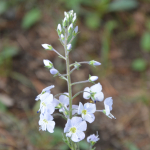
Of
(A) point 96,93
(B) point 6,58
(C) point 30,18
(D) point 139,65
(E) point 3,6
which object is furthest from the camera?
(E) point 3,6

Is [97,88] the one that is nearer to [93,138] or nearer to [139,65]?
[93,138]

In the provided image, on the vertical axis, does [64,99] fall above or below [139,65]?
below

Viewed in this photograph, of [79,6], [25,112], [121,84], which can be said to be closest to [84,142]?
[25,112]

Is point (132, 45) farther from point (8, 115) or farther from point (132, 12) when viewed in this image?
point (8, 115)

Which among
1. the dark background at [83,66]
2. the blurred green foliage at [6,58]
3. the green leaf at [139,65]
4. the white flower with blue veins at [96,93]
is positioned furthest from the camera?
the green leaf at [139,65]

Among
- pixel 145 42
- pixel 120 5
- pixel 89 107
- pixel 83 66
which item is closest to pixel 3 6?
pixel 83 66

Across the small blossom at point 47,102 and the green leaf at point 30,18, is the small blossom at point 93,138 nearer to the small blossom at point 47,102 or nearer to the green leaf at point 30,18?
the small blossom at point 47,102

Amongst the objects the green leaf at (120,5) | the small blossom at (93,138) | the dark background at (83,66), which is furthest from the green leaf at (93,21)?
the small blossom at (93,138)
